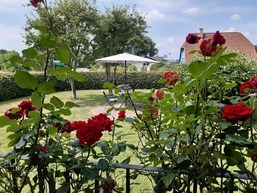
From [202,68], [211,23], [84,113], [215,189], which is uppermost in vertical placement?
[211,23]

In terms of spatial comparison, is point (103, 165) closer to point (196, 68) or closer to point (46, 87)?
point (46, 87)

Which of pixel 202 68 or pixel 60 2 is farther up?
pixel 60 2

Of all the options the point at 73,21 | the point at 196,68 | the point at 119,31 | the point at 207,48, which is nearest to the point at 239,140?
the point at 196,68

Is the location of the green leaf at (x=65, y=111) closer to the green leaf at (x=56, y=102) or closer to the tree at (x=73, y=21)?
the green leaf at (x=56, y=102)

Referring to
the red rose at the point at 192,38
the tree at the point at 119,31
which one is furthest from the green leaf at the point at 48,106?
the tree at the point at 119,31

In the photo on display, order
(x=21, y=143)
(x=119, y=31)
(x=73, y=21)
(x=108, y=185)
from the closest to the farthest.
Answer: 1. (x=21, y=143)
2. (x=108, y=185)
3. (x=73, y=21)
4. (x=119, y=31)

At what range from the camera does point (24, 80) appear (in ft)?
2.64

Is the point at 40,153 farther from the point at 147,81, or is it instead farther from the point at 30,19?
the point at 147,81

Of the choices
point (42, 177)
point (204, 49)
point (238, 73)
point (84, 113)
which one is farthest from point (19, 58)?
point (84, 113)

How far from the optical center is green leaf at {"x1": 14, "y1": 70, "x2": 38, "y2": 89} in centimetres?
80

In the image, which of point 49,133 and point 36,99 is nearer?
point 36,99

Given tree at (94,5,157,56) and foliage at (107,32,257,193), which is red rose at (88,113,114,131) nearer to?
foliage at (107,32,257,193)

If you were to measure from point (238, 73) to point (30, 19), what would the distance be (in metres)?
9.01

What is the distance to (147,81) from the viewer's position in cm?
1712
